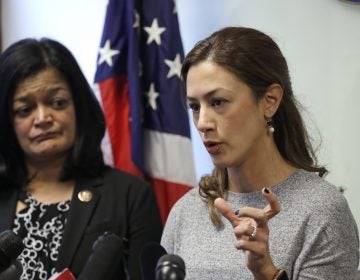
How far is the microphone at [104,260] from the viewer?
990 mm

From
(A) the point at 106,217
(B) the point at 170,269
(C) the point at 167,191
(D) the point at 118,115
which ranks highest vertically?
(B) the point at 170,269

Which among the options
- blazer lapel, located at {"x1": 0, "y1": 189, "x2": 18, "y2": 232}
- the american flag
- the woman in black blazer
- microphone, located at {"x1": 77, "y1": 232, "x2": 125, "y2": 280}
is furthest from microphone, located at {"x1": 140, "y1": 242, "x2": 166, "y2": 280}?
the american flag

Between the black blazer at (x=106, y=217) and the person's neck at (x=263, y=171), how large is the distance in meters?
0.44

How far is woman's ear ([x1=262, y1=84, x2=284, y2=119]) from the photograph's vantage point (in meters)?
1.26

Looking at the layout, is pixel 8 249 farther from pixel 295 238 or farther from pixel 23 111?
pixel 23 111

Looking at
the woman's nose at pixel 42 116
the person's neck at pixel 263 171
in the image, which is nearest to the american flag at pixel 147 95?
the woman's nose at pixel 42 116

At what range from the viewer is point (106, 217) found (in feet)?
5.44

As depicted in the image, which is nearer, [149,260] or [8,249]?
[8,249]

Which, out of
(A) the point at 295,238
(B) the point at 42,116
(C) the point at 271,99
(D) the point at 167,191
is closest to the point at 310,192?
(A) the point at 295,238

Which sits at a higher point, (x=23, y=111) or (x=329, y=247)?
(x=23, y=111)

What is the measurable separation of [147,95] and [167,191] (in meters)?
0.37

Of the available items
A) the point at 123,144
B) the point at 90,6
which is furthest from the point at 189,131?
the point at 90,6

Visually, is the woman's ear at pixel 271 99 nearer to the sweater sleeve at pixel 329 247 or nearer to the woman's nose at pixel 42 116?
the sweater sleeve at pixel 329 247

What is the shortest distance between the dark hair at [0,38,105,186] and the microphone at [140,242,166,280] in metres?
0.74
